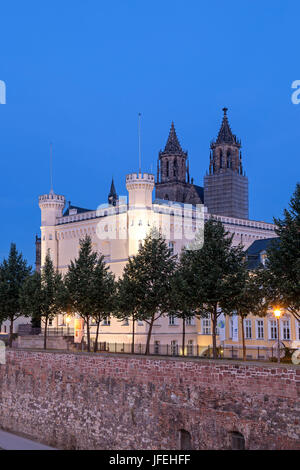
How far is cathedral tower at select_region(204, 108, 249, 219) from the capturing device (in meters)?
99.9

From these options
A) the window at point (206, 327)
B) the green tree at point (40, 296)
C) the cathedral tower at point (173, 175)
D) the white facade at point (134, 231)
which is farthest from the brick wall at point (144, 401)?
the cathedral tower at point (173, 175)

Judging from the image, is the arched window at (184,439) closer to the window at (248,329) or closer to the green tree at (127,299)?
the green tree at (127,299)

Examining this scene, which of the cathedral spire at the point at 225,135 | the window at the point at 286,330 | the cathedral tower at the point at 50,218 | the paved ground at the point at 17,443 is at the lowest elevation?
the paved ground at the point at 17,443

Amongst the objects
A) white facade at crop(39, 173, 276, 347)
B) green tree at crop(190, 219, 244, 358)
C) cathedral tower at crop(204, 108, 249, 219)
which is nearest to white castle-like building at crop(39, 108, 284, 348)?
white facade at crop(39, 173, 276, 347)

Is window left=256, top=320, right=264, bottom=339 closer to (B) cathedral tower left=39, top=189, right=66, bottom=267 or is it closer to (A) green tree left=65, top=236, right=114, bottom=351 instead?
(A) green tree left=65, top=236, right=114, bottom=351

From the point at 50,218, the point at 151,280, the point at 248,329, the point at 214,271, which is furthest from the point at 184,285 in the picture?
the point at 50,218

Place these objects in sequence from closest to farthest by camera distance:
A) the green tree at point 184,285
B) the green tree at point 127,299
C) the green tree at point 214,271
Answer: the green tree at point 214,271, the green tree at point 184,285, the green tree at point 127,299

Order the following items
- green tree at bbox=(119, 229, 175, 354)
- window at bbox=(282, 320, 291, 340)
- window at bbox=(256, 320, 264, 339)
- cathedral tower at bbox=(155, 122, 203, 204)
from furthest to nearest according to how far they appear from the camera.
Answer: cathedral tower at bbox=(155, 122, 203, 204) → window at bbox=(256, 320, 264, 339) → window at bbox=(282, 320, 291, 340) → green tree at bbox=(119, 229, 175, 354)

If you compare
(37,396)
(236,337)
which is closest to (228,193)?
(236,337)

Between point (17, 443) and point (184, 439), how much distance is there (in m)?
12.5

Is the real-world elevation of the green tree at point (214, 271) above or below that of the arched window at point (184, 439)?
above

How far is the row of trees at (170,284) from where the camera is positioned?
35.6m

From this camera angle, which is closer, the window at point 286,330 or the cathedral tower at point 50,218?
the window at point 286,330
